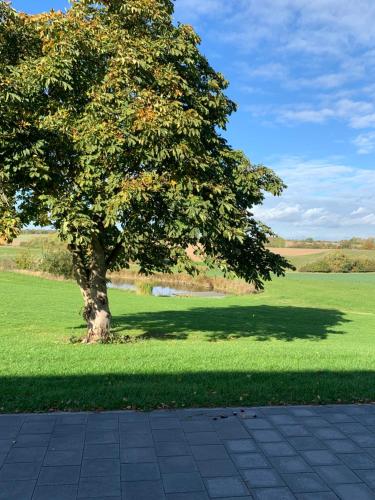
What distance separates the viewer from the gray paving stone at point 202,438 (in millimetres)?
4418

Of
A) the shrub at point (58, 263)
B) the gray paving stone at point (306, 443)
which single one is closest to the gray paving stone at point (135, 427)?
the gray paving stone at point (306, 443)

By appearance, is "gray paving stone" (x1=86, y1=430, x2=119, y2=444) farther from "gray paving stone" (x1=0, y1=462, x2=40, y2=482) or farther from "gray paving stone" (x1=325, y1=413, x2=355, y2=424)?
"gray paving stone" (x1=325, y1=413, x2=355, y2=424)

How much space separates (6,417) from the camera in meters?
4.93

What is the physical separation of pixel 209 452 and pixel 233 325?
14.4m

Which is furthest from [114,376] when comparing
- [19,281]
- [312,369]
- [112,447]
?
[19,281]

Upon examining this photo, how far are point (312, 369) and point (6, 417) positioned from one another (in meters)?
4.57

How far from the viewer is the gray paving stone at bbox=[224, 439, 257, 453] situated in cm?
426

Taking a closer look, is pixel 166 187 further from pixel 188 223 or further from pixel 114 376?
pixel 114 376

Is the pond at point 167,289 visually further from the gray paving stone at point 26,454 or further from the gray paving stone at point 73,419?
the gray paving stone at point 26,454

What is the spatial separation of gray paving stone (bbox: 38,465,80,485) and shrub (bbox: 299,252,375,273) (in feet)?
204

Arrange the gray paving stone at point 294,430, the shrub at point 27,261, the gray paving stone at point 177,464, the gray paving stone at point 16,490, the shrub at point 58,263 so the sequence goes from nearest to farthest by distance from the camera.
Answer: the gray paving stone at point 16,490
the gray paving stone at point 177,464
the gray paving stone at point 294,430
the shrub at point 58,263
the shrub at point 27,261

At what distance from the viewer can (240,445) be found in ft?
14.3

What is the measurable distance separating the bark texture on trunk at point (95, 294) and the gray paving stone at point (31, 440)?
7335 millimetres

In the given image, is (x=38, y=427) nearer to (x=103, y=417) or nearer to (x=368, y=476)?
(x=103, y=417)
